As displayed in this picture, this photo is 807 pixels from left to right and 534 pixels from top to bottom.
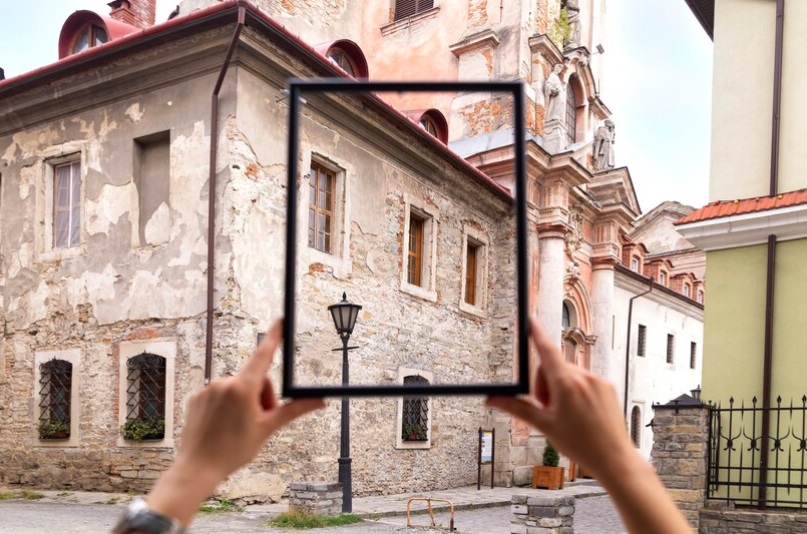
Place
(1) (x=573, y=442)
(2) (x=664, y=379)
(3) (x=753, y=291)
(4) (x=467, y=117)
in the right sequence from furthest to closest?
(2) (x=664, y=379), (4) (x=467, y=117), (3) (x=753, y=291), (1) (x=573, y=442)

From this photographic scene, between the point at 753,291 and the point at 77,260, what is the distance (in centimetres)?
990

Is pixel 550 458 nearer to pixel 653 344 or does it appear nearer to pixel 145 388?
pixel 145 388

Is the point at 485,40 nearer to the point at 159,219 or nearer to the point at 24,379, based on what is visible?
the point at 159,219

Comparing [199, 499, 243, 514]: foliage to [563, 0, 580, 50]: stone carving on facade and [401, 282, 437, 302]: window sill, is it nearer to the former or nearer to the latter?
[401, 282, 437, 302]: window sill

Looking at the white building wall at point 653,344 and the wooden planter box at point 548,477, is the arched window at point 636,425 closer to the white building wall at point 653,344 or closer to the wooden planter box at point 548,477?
the white building wall at point 653,344

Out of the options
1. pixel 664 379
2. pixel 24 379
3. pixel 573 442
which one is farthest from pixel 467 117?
pixel 573 442

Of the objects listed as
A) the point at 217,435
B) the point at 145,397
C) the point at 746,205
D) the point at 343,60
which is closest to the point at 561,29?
the point at 343,60

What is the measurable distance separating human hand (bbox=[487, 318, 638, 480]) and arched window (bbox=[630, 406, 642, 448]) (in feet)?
87.1

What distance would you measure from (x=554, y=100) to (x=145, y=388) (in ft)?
43.6

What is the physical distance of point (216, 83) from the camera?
37.2 ft

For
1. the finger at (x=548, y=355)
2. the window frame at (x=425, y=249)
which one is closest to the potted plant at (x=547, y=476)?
the window frame at (x=425, y=249)

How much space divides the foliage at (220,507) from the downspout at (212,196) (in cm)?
164

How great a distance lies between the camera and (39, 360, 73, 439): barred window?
12.1 meters

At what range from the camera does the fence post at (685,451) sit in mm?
8859
